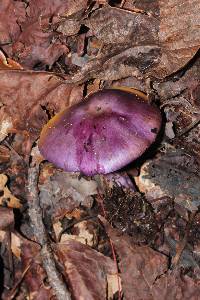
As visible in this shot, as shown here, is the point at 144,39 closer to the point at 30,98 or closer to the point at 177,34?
the point at 177,34

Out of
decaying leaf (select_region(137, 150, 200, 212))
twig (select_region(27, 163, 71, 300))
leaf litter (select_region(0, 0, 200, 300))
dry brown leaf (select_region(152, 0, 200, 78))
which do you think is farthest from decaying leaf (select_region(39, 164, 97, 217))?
dry brown leaf (select_region(152, 0, 200, 78))

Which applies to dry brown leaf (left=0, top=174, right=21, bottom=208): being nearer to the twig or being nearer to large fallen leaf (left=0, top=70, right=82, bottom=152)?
the twig

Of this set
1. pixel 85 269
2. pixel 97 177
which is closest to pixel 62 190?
pixel 97 177

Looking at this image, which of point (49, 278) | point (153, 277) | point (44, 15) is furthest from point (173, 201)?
point (44, 15)

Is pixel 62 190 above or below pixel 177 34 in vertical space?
below

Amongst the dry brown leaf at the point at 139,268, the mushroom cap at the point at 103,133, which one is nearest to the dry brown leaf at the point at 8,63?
the mushroom cap at the point at 103,133

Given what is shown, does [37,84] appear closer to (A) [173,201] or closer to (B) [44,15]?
(B) [44,15]
